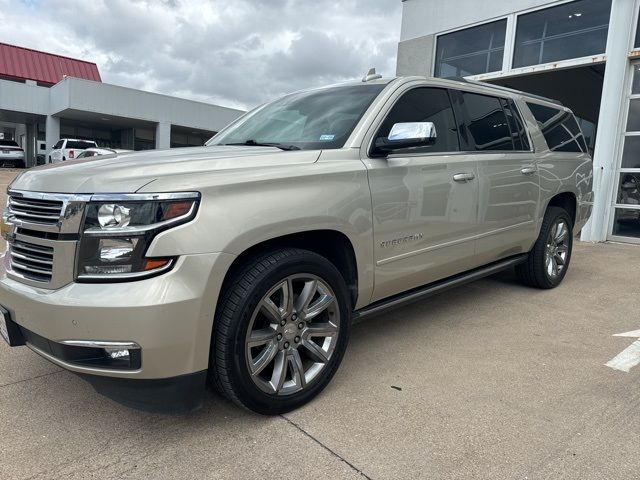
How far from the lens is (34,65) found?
33.1 m

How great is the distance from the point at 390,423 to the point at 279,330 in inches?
28.8

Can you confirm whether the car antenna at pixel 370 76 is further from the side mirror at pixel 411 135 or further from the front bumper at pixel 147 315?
the front bumper at pixel 147 315

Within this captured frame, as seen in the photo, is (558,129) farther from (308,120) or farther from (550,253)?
(308,120)

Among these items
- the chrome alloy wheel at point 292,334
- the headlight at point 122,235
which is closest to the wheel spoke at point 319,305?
the chrome alloy wheel at point 292,334

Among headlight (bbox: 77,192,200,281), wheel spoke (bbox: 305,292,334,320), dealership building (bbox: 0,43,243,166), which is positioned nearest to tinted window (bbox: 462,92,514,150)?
wheel spoke (bbox: 305,292,334,320)

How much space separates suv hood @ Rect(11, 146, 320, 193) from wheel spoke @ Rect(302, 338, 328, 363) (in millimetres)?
944

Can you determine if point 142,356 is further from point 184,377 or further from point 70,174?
point 70,174

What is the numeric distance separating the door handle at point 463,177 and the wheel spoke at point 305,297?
4.80ft

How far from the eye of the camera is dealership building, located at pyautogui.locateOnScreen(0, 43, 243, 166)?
2550 cm

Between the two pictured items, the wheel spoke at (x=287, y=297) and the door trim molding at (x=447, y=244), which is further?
the door trim molding at (x=447, y=244)

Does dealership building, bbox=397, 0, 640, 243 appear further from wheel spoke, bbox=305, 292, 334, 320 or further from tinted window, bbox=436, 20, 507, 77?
wheel spoke, bbox=305, 292, 334, 320

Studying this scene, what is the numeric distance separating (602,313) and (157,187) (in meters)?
3.98

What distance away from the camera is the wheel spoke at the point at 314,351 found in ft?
8.64

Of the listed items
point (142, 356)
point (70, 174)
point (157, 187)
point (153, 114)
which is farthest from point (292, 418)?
point (153, 114)
